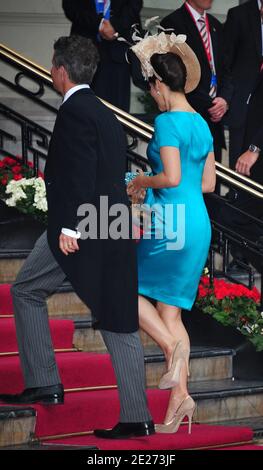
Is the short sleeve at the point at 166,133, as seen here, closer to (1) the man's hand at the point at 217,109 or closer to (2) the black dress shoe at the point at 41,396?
(2) the black dress shoe at the point at 41,396

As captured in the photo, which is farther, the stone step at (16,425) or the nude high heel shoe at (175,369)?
the nude high heel shoe at (175,369)

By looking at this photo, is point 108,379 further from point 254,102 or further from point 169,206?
point 254,102

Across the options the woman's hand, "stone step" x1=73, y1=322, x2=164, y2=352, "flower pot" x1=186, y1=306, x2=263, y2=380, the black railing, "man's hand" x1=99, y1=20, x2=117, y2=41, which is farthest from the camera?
A: "man's hand" x1=99, y1=20, x2=117, y2=41

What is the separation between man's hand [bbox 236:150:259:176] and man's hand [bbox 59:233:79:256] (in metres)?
2.98

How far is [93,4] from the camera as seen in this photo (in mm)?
8922

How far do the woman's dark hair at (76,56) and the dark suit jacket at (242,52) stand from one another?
312 centimetres

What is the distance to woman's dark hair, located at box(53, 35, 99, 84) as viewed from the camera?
5949mm

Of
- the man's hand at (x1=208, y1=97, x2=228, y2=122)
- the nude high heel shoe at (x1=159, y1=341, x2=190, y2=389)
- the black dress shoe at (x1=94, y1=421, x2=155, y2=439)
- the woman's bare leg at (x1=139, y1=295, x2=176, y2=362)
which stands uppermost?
the man's hand at (x1=208, y1=97, x2=228, y2=122)

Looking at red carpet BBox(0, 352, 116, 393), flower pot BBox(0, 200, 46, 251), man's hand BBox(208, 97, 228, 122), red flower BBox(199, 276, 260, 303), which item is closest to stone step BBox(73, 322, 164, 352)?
red carpet BBox(0, 352, 116, 393)

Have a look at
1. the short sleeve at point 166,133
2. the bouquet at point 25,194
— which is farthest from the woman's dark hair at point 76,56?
the bouquet at point 25,194

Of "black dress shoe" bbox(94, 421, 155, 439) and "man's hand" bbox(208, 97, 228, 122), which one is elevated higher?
"man's hand" bbox(208, 97, 228, 122)

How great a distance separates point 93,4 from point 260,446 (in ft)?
12.6

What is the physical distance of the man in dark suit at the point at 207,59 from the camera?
8711 millimetres

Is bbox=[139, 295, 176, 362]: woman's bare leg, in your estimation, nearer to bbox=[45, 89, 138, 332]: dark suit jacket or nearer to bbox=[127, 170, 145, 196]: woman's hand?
bbox=[45, 89, 138, 332]: dark suit jacket
